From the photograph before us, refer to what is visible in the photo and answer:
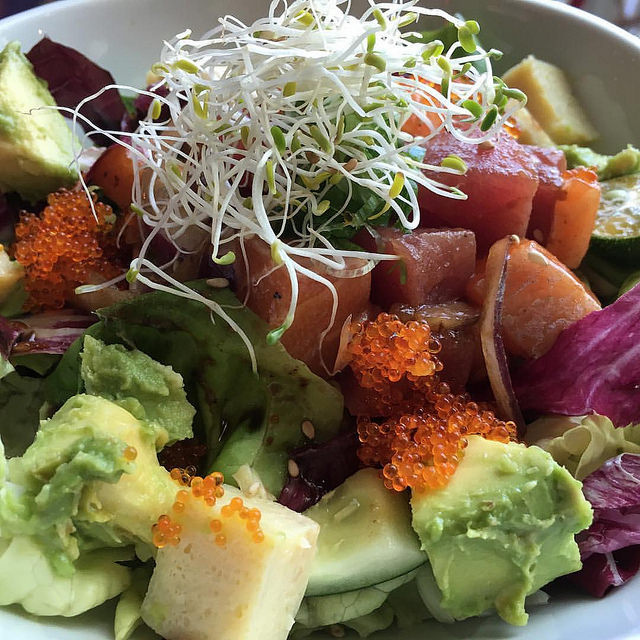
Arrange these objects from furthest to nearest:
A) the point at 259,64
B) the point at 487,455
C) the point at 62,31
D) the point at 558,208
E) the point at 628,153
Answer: the point at 62,31 → the point at 628,153 → the point at 558,208 → the point at 259,64 → the point at 487,455

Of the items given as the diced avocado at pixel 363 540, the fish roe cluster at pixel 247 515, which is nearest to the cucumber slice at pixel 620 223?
the diced avocado at pixel 363 540

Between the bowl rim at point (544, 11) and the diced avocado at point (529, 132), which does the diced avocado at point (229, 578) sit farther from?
the bowl rim at point (544, 11)

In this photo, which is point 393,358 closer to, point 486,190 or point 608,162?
point 486,190

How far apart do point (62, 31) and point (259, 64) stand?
1182mm

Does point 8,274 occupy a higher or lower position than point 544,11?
lower

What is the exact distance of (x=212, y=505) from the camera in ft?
3.91

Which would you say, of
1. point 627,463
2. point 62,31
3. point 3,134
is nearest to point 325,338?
point 627,463

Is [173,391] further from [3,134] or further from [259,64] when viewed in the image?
[3,134]

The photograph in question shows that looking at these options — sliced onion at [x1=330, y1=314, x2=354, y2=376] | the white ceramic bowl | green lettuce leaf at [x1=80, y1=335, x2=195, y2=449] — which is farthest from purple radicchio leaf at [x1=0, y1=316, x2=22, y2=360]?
the white ceramic bowl

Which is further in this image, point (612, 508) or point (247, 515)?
point (612, 508)

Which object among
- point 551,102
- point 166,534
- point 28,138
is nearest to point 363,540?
point 166,534

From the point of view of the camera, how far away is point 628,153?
6.44 ft

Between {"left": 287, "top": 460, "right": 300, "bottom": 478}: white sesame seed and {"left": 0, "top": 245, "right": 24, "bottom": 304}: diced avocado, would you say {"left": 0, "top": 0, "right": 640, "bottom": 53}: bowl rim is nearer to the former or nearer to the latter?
{"left": 0, "top": 245, "right": 24, "bottom": 304}: diced avocado

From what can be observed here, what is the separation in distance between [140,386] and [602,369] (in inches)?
37.1
